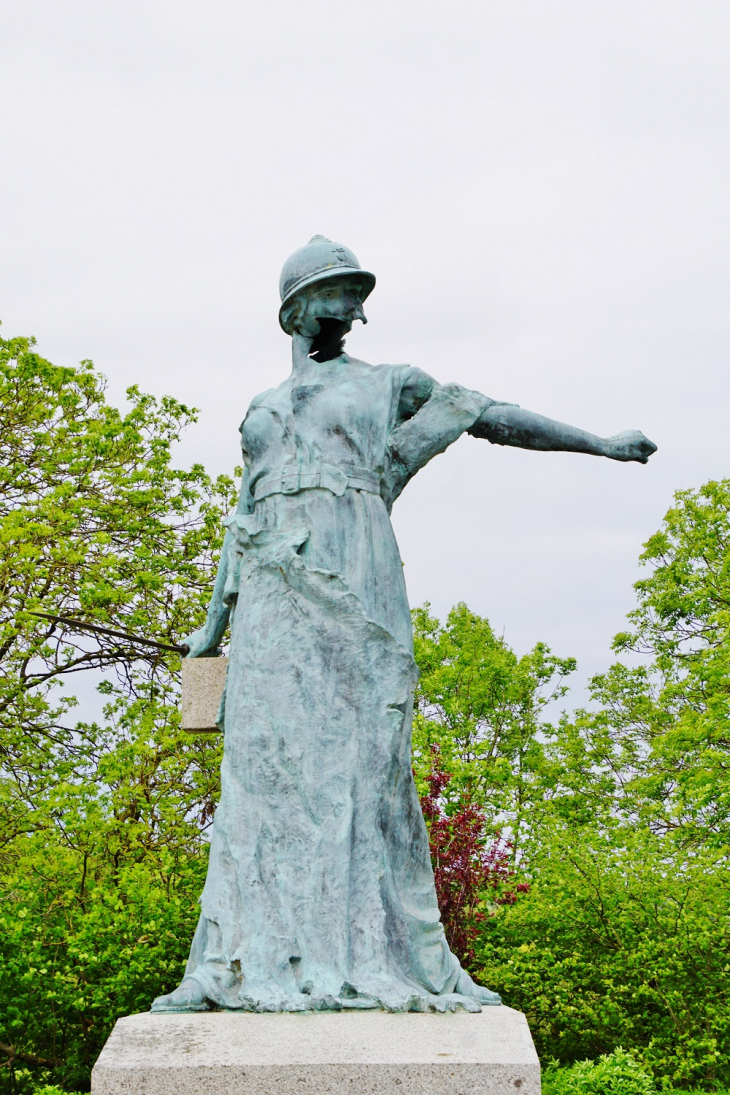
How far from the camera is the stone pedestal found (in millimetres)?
3162

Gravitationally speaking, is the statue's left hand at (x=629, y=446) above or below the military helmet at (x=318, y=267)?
below

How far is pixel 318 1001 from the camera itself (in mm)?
3635

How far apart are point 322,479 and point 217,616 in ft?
2.73

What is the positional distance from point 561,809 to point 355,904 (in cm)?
1453

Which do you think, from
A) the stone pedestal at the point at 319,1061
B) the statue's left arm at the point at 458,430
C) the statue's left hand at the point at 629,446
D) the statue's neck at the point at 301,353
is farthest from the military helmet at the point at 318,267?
the stone pedestal at the point at 319,1061

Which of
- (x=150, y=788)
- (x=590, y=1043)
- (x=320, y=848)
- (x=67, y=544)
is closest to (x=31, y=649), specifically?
(x=67, y=544)

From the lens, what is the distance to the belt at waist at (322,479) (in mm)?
4414

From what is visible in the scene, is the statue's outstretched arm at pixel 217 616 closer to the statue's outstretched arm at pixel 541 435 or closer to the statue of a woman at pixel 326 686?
the statue of a woman at pixel 326 686

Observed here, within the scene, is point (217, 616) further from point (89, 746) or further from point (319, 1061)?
point (89, 746)

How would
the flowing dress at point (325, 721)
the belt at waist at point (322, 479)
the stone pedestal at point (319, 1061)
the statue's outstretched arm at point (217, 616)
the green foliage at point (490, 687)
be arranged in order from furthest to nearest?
the green foliage at point (490, 687), the statue's outstretched arm at point (217, 616), the belt at waist at point (322, 479), the flowing dress at point (325, 721), the stone pedestal at point (319, 1061)

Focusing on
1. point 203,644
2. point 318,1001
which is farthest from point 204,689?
point 318,1001

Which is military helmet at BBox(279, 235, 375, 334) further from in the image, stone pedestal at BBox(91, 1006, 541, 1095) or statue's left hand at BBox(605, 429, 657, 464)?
stone pedestal at BBox(91, 1006, 541, 1095)

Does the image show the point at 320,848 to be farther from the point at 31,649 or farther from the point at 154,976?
the point at 31,649

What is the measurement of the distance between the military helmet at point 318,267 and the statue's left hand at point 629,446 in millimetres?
1142
